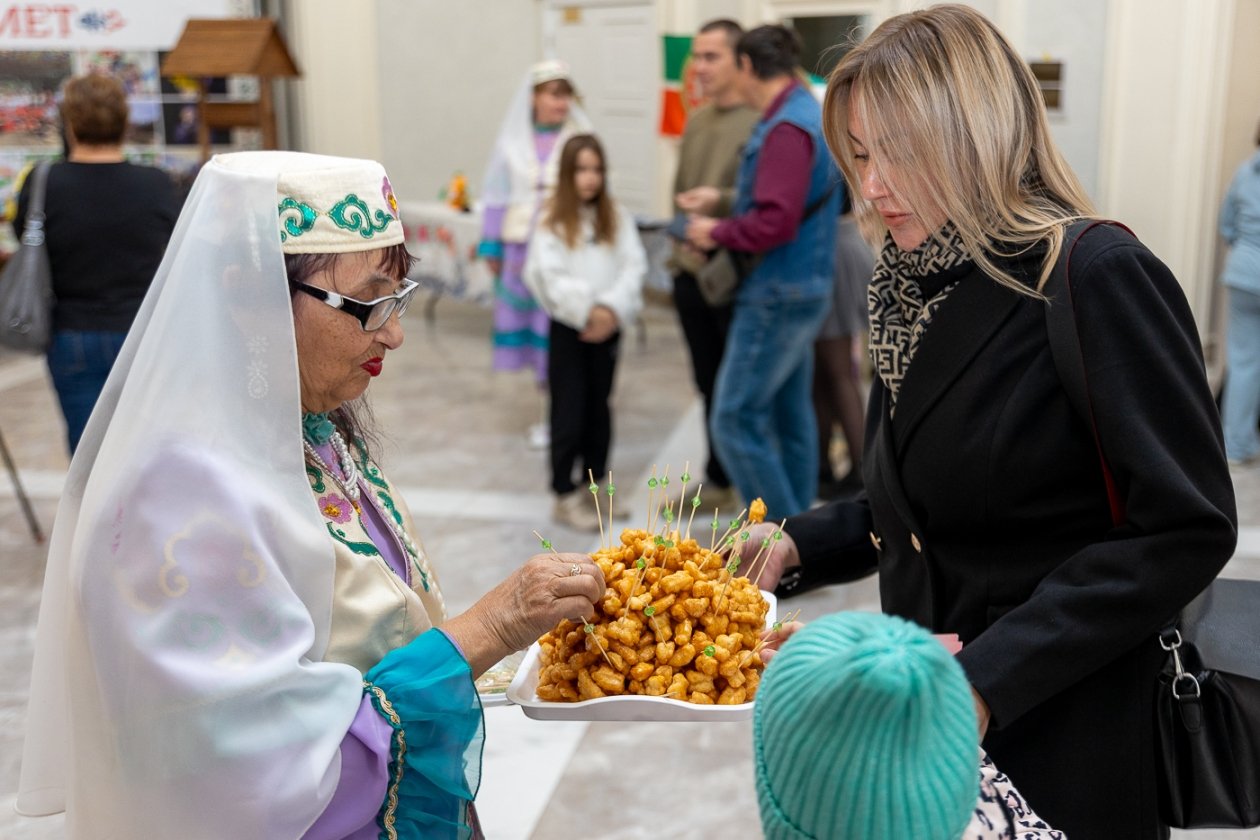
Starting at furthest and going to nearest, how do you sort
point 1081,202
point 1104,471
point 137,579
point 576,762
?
point 576,762
point 1081,202
point 1104,471
point 137,579

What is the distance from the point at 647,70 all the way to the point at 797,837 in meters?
9.40

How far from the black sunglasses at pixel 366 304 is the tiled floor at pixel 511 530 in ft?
2.73

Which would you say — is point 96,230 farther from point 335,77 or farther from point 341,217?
point 335,77

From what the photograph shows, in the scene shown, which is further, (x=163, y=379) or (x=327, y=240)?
(x=327, y=240)

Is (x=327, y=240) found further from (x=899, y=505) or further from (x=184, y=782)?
(x=899, y=505)

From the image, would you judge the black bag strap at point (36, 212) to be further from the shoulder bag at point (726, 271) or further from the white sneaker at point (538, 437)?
the white sneaker at point (538, 437)

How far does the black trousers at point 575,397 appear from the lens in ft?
17.7

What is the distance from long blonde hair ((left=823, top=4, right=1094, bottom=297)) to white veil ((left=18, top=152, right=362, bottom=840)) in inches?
29.7

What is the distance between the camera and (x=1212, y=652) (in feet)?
5.26

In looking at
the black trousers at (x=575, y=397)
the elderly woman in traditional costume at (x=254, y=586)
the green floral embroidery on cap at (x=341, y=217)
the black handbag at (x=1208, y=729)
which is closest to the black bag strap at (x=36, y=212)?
the black trousers at (x=575, y=397)

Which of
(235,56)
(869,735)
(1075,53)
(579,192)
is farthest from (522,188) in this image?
(869,735)

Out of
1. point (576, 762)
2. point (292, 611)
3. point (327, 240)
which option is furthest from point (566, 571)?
point (576, 762)

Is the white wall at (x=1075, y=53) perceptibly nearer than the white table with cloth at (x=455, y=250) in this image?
No

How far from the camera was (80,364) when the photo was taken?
454 cm
